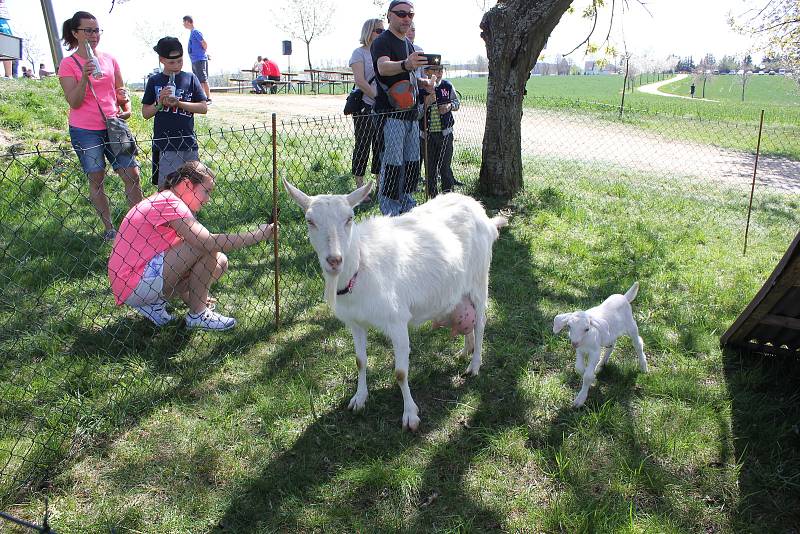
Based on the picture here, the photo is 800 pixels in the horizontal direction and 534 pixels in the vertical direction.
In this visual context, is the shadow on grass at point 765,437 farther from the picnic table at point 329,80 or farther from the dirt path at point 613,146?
the picnic table at point 329,80

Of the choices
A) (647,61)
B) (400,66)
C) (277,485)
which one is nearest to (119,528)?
(277,485)

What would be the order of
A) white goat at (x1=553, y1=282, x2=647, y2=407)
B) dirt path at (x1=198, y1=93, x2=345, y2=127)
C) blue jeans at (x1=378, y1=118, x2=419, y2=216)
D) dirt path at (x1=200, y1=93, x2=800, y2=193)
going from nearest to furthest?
white goat at (x1=553, y1=282, x2=647, y2=407)
blue jeans at (x1=378, y1=118, x2=419, y2=216)
dirt path at (x1=200, y1=93, x2=800, y2=193)
dirt path at (x1=198, y1=93, x2=345, y2=127)

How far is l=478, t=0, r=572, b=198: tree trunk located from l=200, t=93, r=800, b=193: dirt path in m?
3.58

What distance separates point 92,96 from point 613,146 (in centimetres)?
1110

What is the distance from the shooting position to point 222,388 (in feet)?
11.3

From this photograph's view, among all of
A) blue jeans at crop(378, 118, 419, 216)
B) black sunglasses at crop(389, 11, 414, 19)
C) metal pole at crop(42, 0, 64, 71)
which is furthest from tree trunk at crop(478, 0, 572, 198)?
metal pole at crop(42, 0, 64, 71)

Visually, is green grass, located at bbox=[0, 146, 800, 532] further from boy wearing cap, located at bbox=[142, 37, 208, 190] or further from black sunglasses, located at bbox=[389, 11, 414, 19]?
black sunglasses, located at bbox=[389, 11, 414, 19]

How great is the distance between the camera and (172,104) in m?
4.68

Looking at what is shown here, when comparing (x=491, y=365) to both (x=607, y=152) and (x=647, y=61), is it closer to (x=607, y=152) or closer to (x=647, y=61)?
(x=607, y=152)

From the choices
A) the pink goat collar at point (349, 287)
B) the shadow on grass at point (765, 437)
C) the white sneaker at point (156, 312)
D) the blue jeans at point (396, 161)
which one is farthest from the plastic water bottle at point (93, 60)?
the shadow on grass at point (765, 437)

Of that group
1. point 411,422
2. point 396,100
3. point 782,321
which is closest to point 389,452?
point 411,422

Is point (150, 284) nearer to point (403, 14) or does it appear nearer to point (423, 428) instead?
point (423, 428)

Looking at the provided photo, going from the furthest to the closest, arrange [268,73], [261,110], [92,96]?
[268,73], [261,110], [92,96]

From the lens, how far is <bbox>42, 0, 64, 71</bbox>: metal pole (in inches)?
277
